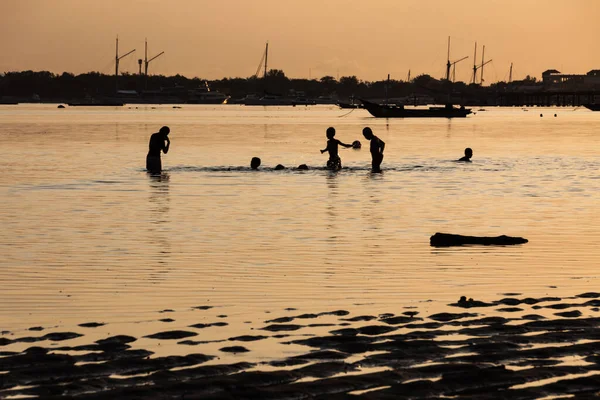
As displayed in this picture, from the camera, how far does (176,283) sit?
17.0m

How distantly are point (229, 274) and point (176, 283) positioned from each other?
4.21 ft

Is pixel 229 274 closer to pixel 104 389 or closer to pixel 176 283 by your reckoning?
pixel 176 283

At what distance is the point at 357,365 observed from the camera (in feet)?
34.9

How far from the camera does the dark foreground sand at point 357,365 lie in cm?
960

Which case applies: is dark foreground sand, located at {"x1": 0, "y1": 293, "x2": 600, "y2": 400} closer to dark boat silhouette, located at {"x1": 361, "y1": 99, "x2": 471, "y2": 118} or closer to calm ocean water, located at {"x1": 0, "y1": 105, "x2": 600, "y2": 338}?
calm ocean water, located at {"x1": 0, "y1": 105, "x2": 600, "y2": 338}

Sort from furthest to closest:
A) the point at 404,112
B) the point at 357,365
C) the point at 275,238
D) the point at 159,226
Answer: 1. the point at 404,112
2. the point at 159,226
3. the point at 275,238
4. the point at 357,365

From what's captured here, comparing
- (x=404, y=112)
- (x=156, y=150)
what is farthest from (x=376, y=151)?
(x=404, y=112)

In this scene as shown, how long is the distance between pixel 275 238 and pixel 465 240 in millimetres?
4014

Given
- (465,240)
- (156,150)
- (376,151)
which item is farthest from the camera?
(376,151)


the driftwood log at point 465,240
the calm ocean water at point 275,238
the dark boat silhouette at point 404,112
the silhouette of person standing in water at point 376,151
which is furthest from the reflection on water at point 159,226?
the dark boat silhouette at point 404,112

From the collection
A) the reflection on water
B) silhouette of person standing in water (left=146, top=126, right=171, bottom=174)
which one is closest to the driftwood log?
the reflection on water

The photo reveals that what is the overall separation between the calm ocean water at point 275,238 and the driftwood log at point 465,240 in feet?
1.48

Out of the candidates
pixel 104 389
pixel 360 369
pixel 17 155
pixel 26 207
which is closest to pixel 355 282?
pixel 360 369

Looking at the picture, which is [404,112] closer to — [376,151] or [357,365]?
[376,151]
